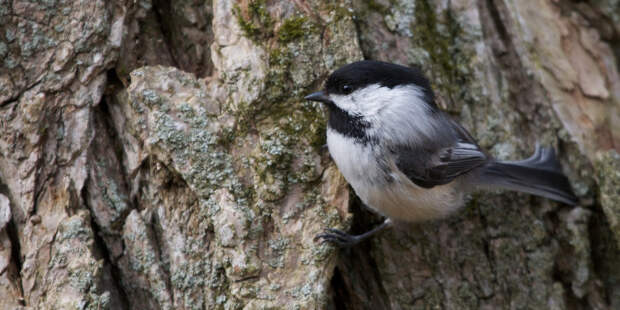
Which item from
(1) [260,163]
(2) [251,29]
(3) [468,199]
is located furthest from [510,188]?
(2) [251,29]

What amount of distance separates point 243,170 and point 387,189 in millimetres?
565

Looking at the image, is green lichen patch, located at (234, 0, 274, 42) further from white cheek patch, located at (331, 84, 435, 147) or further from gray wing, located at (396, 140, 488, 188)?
gray wing, located at (396, 140, 488, 188)

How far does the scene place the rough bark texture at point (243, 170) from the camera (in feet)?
5.97

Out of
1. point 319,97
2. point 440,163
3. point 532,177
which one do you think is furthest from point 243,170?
point 532,177

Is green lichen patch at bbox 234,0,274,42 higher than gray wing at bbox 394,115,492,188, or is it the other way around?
green lichen patch at bbox 234,0,274,42

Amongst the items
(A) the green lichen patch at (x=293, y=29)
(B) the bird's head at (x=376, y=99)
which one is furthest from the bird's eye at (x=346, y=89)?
(A) the green lichen patch at (x=293, y=29)

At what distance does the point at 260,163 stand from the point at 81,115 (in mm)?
676

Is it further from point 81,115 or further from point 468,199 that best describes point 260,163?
Answer: point 468,199

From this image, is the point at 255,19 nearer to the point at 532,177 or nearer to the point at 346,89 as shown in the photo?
the point at 346,89

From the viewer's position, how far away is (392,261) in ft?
6.88

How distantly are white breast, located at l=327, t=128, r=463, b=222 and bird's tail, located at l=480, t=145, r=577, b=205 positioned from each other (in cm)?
17

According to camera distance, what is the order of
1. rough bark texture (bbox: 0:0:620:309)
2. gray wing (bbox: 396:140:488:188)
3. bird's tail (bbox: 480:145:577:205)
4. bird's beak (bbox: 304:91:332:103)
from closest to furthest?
1. rough bark texture (bbox: 0:0:620:309)
2. bird's beak (bbox: 304:91:332:103)
3. gray wing (bbox: 396:140:488:188)
4. bird's tail (bbox: 480:145:577:205)

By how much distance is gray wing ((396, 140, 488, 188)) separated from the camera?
6.84 ft

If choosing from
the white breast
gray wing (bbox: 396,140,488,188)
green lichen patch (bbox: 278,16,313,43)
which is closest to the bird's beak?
the white breast
